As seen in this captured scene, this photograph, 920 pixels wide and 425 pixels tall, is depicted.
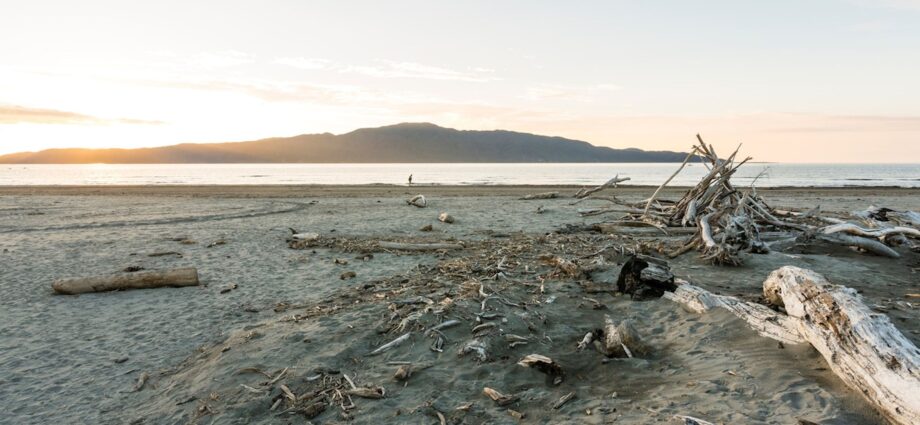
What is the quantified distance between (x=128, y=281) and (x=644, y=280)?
771cm

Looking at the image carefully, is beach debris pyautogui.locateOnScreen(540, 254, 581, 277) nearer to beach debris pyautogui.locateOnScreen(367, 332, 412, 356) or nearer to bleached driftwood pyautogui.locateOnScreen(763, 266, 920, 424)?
bleached driftwood pyautogui.locateOnScreen(763, 266, 920, 424)

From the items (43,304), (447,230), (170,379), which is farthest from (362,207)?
(170,379)

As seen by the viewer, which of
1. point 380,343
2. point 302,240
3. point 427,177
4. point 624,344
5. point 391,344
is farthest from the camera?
point 427,177

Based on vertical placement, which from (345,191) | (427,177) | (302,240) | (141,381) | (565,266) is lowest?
(427,177)

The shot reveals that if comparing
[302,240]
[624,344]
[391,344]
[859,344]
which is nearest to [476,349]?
[391,344]

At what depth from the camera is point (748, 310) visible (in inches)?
204

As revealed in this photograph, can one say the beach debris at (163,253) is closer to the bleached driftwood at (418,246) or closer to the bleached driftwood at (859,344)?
the bleached driftwood at (418,246)

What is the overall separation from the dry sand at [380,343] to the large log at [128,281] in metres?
0.17

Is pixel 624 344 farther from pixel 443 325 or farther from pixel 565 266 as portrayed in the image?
pixel 565 266

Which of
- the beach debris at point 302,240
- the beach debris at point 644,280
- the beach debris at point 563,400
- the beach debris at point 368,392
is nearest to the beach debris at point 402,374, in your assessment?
the beach debris at point 368,392

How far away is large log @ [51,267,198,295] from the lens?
7.95 m

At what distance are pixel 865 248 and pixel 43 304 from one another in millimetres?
13339

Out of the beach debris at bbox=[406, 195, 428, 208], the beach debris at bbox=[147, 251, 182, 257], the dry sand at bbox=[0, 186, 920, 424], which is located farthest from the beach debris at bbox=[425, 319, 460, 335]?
the beach debris at bbox=[406, 195, 428, 208]

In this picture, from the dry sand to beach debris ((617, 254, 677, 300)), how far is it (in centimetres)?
23
